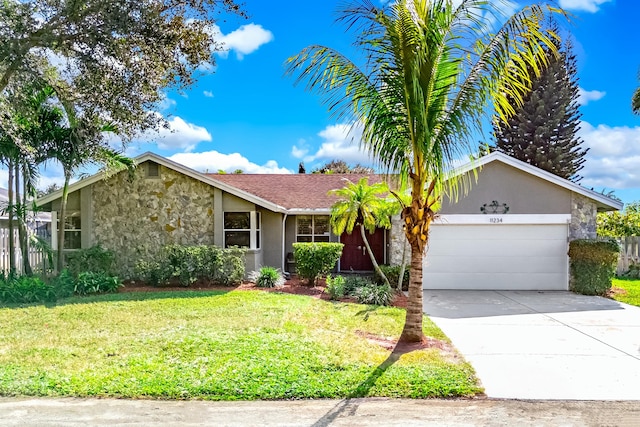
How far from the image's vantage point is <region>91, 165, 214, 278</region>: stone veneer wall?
47.2 feet

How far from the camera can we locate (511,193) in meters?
14.0

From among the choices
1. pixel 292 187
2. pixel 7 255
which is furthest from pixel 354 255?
pixel 7 255

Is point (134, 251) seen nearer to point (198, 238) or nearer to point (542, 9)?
point (198, 238)

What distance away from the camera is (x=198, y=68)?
945 cm

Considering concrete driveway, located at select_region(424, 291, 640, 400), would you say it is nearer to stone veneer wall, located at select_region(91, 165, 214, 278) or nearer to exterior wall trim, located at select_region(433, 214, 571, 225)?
exterior wall trim, located at select_region(433, 214, 571, 225)

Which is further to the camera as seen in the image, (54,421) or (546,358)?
(546,358)

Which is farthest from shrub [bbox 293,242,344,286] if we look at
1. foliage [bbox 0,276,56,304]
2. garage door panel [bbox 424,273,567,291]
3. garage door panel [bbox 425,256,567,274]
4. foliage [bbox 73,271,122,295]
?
foliage [bbox 0,276,56,304]

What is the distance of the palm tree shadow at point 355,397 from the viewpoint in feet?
15.1

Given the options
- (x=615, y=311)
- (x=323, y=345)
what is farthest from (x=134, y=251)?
(x=615, y=311)

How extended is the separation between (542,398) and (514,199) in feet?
32.2

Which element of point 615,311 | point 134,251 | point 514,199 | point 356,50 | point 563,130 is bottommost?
point 615,311

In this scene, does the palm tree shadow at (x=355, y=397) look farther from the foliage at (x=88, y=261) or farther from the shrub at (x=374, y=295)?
the foliage at (x=88, y=261)

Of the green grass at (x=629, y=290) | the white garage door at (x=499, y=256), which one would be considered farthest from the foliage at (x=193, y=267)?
the green grass at (x=629, y=290)

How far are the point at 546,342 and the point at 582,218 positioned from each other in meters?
7.87
